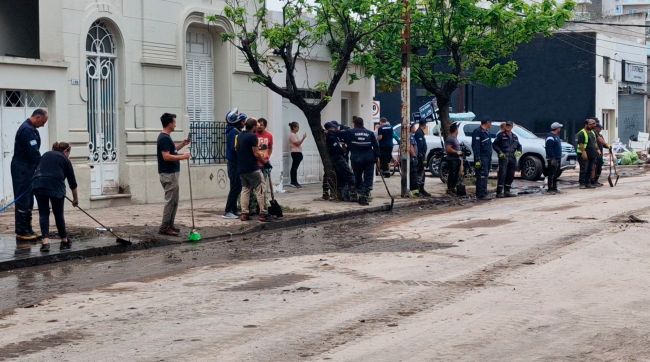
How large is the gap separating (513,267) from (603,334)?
3440mm

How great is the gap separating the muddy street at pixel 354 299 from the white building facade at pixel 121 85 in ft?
17.1

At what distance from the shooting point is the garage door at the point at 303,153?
26422 mm

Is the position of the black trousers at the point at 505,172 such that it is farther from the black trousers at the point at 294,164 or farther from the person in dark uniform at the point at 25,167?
the person in dark uniform at the point at 25,167

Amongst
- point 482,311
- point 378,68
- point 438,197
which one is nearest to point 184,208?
point 438,197

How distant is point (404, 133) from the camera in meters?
23.1

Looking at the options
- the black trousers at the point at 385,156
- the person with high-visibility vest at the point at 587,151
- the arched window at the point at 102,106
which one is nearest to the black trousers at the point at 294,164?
the black trousers at the point at 385,156

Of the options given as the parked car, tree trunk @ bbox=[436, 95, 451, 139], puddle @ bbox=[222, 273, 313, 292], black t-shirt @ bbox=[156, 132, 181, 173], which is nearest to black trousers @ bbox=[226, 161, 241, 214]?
black t-shirt @ bbox=[156, 132, 181, 173]

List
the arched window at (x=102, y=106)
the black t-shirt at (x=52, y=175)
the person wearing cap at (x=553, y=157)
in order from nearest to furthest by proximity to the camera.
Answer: the black t-shirt at (x=52, y=175) → the arched window at (x=102, y=106) → the person wearing cap at (x=553, y=157)

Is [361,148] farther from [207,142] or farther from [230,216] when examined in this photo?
[230,216]

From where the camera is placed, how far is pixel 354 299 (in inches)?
382

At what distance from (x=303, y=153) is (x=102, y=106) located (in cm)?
819

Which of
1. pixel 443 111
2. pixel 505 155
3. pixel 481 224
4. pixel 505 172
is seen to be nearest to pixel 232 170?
pixel 481 224

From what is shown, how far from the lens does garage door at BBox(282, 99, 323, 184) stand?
86.7 ft

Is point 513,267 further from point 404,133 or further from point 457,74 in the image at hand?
point 457,74
